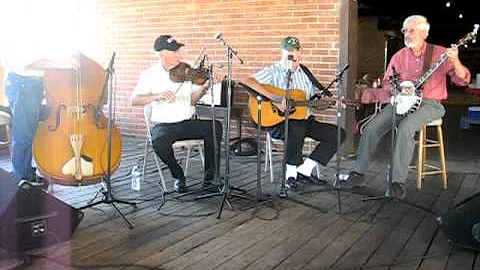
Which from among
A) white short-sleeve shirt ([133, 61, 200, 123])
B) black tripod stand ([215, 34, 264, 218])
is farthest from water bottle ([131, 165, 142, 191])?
black tripod stand ([215, 34, 264, 218])

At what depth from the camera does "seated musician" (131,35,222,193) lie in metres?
3.60

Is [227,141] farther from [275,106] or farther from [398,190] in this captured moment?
[398,190]

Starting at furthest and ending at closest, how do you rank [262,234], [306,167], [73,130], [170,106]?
[306,167], [170,106], [73,130], [262,234]

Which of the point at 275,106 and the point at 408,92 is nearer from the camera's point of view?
the point at 408,92

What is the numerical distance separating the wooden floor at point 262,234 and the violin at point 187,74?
766 mm

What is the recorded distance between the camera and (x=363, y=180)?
4.06m

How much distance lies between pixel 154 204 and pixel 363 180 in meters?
1.60

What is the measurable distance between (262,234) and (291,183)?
1.05m

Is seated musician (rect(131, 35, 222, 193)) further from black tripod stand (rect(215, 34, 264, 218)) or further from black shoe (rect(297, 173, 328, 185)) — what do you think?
black shoe (rect(297, 173, 328, 185))

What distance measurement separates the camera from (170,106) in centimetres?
371

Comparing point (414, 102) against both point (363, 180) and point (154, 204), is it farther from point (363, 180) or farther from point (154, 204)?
point (154, 204)

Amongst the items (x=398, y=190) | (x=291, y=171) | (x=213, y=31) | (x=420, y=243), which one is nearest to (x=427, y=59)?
(x=398, y=190)

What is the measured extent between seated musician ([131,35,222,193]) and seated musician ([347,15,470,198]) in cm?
109

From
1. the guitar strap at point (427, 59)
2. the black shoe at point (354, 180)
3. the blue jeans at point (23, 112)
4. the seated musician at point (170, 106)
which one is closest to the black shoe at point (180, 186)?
the seated musician at point (170, 106)
